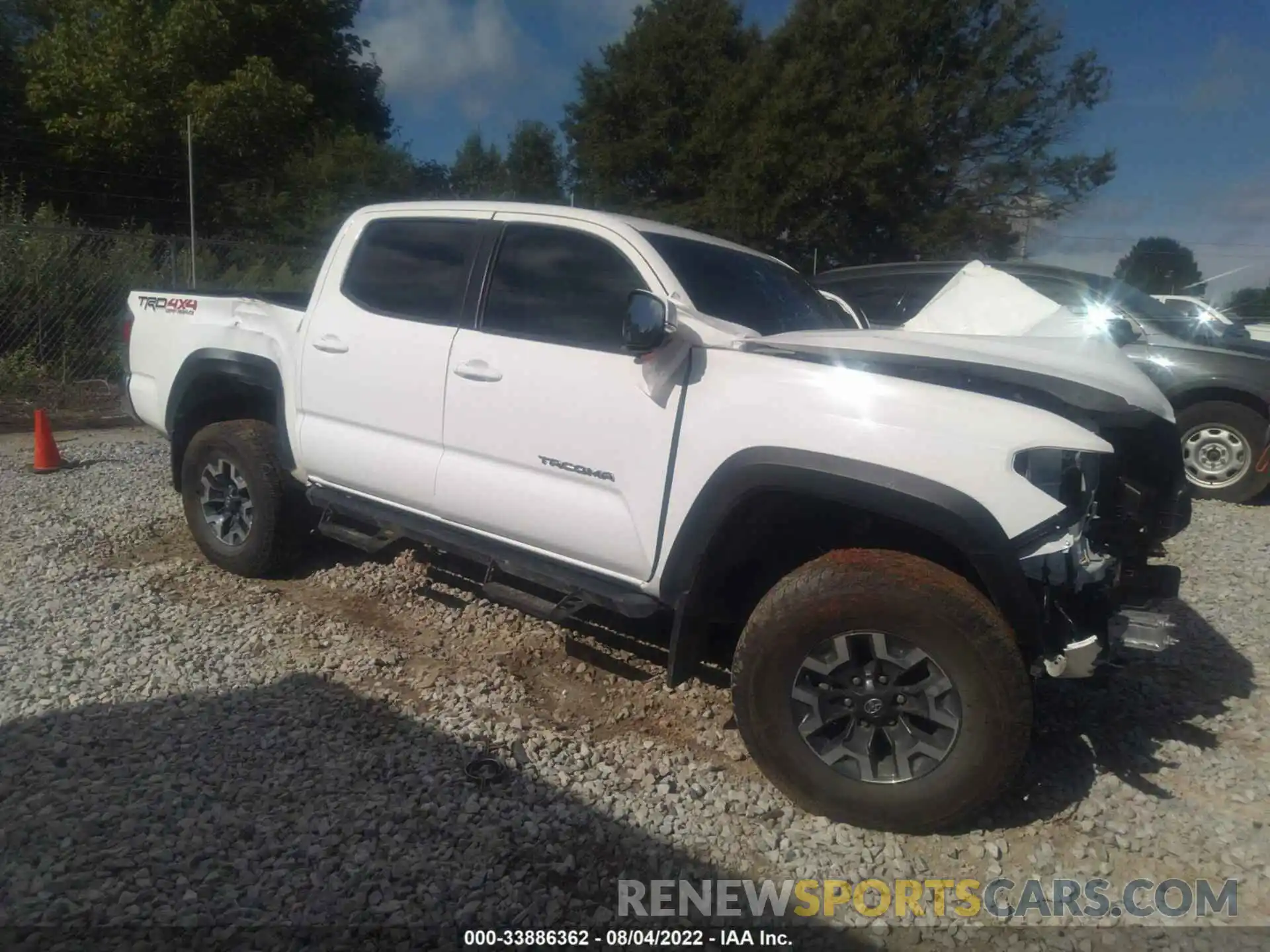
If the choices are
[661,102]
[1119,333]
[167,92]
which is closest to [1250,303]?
[1119,333]

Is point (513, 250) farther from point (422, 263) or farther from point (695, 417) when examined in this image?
point (695, 417)

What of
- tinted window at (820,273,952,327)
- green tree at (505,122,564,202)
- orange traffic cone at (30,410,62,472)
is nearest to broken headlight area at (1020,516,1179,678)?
tinted window at (820,273,952,327)

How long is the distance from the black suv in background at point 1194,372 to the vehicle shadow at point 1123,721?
329 cm

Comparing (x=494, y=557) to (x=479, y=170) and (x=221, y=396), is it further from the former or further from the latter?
(x=479, y=170)

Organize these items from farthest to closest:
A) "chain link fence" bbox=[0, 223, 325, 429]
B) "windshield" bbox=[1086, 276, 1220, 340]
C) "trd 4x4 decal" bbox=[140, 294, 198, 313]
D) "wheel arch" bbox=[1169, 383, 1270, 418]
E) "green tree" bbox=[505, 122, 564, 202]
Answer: "green tree" bbox=[505, 122, 564, 202] < "chain link fence" bbox=[0, 223, 325, 429] < "windshield" bbox=[1086, 276, 1220, 340] < "wheel arch" bbox=[1169, 383, 1270, 418] < "trd 4x4 decal" bbox=[140, 294, 198, 313]

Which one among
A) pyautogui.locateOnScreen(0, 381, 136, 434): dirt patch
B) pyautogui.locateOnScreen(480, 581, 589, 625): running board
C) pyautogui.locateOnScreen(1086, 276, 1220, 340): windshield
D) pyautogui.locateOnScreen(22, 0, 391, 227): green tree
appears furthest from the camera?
pyautogui.locateOnScreen(22, 0, 391, 227): green tree

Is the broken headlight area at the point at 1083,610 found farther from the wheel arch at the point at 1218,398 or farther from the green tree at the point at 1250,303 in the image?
the green tree at the point at 1250,303

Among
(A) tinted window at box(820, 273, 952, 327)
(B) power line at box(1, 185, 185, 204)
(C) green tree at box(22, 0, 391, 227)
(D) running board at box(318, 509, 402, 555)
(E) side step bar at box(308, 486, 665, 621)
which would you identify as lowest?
(D) running board at box(318, 509, 402, 555)

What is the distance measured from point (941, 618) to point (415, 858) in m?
1.75

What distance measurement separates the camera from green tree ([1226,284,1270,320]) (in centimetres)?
1312

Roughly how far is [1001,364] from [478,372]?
6.63 feet

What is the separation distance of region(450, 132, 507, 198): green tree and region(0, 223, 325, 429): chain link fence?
14.8m

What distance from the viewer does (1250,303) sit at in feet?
45.4

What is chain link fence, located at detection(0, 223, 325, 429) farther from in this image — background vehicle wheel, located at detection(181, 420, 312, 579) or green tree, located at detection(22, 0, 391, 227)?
green tree, located at detection(22, 0, 391, 227)
